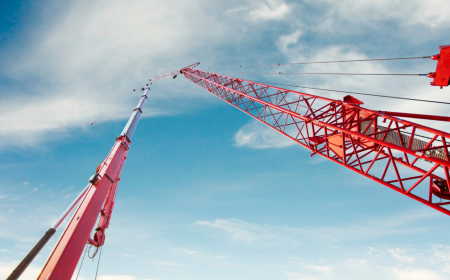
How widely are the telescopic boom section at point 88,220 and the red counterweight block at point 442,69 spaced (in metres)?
16.9

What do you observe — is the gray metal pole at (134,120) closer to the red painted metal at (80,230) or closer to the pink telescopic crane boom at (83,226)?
the pink telescopic crane boom at (83,226)

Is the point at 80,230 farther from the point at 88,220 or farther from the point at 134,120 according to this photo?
the point at 134,120

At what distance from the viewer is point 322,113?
56.5 ft

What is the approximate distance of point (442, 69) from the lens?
11297 millimetres

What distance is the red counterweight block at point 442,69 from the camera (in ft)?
36.4

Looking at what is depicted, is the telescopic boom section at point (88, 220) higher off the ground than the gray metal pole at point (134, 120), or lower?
lower

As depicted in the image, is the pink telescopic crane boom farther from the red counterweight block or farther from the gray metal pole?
the red counterweight block

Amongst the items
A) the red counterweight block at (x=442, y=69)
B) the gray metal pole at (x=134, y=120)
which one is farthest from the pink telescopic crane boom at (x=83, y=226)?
the red counterweight block at (x=442, y=69)

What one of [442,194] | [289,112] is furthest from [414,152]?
[289,112]

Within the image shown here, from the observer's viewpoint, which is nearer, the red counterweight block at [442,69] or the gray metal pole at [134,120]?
the red counterweight block at [442,69]

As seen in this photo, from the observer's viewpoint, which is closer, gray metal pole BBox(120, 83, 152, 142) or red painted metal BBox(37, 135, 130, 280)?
red painted metal BBox(37, 135, 130, 280)

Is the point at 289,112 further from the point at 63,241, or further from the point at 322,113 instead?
the point at 63,241

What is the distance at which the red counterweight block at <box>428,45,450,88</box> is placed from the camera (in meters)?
11.1

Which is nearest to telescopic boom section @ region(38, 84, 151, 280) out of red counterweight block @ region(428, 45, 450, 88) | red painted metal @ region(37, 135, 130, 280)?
red painted metal @ region(37, 135, 130, 280)
